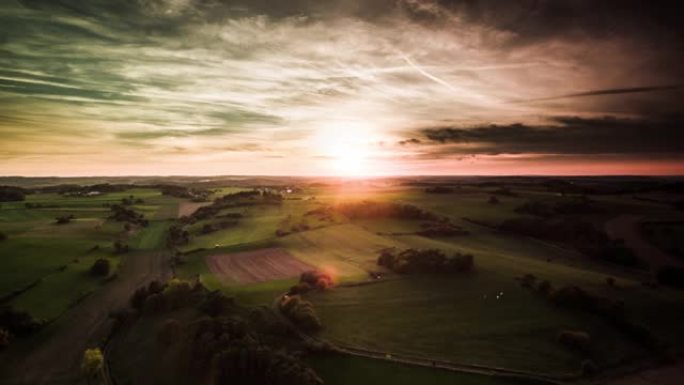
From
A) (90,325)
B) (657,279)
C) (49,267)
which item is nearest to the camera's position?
(90,325)

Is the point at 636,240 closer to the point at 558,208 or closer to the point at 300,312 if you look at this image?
the point at 558,208

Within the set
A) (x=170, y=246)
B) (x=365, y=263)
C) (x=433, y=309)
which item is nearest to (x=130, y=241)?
(x=170, y=246)

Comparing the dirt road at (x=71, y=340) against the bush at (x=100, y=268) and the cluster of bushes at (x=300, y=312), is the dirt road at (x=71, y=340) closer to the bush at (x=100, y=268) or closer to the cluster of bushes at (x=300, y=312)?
the bush at (x=100, y=268)

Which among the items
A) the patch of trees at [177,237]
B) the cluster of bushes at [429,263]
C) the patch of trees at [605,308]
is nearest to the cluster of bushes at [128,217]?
the patch of trees at [177,237]

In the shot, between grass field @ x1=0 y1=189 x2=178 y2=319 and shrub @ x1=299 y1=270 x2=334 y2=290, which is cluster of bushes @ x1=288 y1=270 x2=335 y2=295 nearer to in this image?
shrub @ x1=299 y1=270 x2=334 y2=290

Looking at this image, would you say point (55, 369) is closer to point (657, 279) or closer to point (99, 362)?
point (99, 362)

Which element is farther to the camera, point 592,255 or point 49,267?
point 592,255
